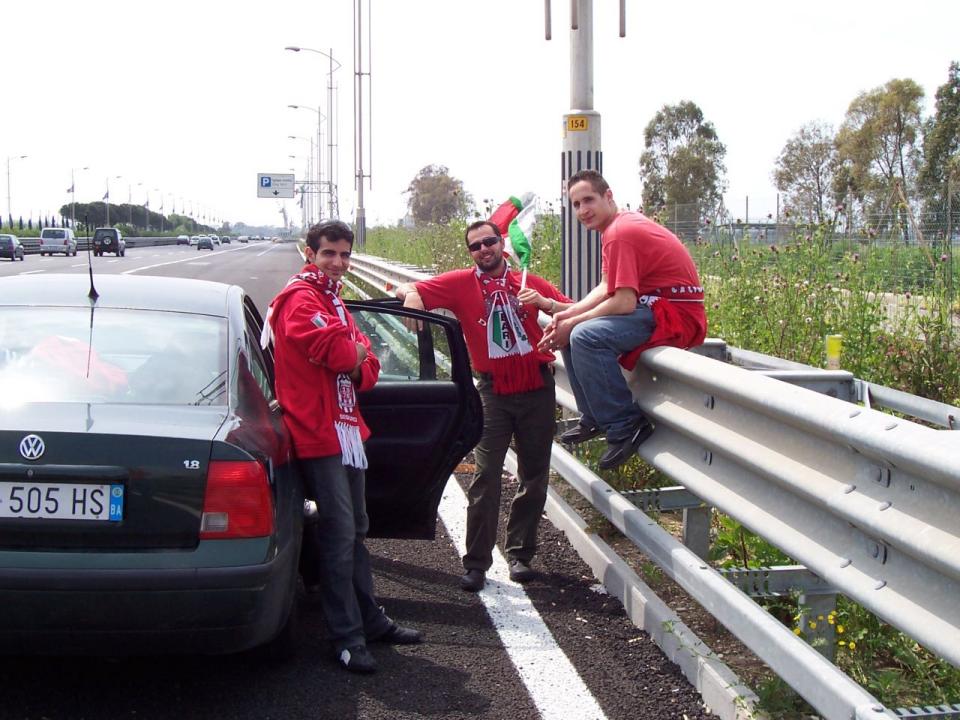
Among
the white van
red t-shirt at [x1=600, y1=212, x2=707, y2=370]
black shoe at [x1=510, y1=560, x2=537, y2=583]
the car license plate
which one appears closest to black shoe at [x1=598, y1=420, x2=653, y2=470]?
red t-shirt at [x1=600, y1=212, x2=707, y2=370]

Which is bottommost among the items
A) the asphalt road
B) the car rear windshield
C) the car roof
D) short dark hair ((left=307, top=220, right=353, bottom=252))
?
the asphalt road

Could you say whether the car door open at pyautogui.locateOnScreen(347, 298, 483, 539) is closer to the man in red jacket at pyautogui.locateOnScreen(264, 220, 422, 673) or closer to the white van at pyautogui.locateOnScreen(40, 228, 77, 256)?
the man in red jacket at pyautogui.locateOnScreen(264, 220, 422, 673)

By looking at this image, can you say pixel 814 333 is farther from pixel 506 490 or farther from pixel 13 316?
pixel 13 316

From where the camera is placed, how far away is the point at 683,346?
17.1 ft

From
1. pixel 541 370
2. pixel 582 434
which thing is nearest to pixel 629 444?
pixel 582 434

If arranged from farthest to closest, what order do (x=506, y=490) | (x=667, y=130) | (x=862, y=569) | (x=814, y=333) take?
(x=667, y=130) < (x=814, y=333) < (x=506, y=490) < (x=862, y=569)

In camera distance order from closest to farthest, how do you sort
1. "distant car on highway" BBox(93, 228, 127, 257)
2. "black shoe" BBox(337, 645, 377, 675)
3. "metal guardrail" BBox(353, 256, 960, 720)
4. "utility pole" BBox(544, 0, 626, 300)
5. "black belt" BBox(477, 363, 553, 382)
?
"metal guardrail" BBox(353, 256, 960, 720), "black shoe" BBox(337, 645, 377, 675), "black belt" BBox(477, 363, 553, 382), "utility pole" BBox(544, 0, 626, 300), "distant car on highway" BBox(93, 228, 127, 257)

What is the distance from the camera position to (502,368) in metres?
5.74

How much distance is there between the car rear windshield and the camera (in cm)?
422

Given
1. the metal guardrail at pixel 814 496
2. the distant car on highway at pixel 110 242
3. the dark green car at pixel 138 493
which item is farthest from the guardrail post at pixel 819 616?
the distant car on highway at pixel 110 242

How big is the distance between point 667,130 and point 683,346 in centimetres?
8581

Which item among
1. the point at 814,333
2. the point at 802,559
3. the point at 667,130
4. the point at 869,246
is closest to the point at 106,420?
the point at 802,559

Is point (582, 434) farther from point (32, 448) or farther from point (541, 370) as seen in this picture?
point (32, 448)

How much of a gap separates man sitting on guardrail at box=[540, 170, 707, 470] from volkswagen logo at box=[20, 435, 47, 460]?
7.20 feet
